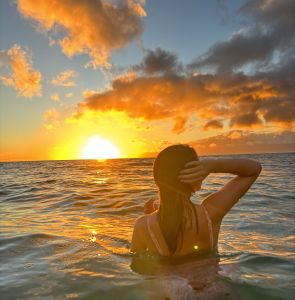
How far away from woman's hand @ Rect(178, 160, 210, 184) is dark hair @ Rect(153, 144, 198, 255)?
59 millimetres

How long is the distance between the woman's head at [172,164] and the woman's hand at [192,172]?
0.19ft

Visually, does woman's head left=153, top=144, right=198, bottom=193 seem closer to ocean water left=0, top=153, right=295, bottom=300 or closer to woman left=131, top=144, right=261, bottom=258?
woman left=131, top=144, right=261, bottom=258

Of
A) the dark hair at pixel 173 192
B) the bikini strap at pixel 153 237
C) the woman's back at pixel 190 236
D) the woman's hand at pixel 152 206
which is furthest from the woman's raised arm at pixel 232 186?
the woman's hand at pixel 152 206

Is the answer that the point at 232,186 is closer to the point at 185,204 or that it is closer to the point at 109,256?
the point at 185,204

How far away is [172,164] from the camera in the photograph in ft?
11.5

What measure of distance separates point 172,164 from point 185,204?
0.53 meters

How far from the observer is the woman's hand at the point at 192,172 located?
341cm

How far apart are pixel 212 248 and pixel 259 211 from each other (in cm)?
679

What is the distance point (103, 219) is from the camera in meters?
9.71

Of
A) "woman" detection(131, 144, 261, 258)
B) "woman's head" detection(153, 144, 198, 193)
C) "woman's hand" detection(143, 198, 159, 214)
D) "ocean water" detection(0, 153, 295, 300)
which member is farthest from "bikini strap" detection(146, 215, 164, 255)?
"woman's head" detection(153, 144, 198, 193)

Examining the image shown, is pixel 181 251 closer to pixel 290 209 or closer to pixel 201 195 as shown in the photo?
pixel 290 209

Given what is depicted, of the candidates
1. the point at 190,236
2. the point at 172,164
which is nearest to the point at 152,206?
the point at 190,236

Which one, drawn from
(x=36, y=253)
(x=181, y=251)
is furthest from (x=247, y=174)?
(x=36, y=253)

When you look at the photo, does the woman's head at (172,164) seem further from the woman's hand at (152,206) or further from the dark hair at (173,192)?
the woman's hand at (152,206)
